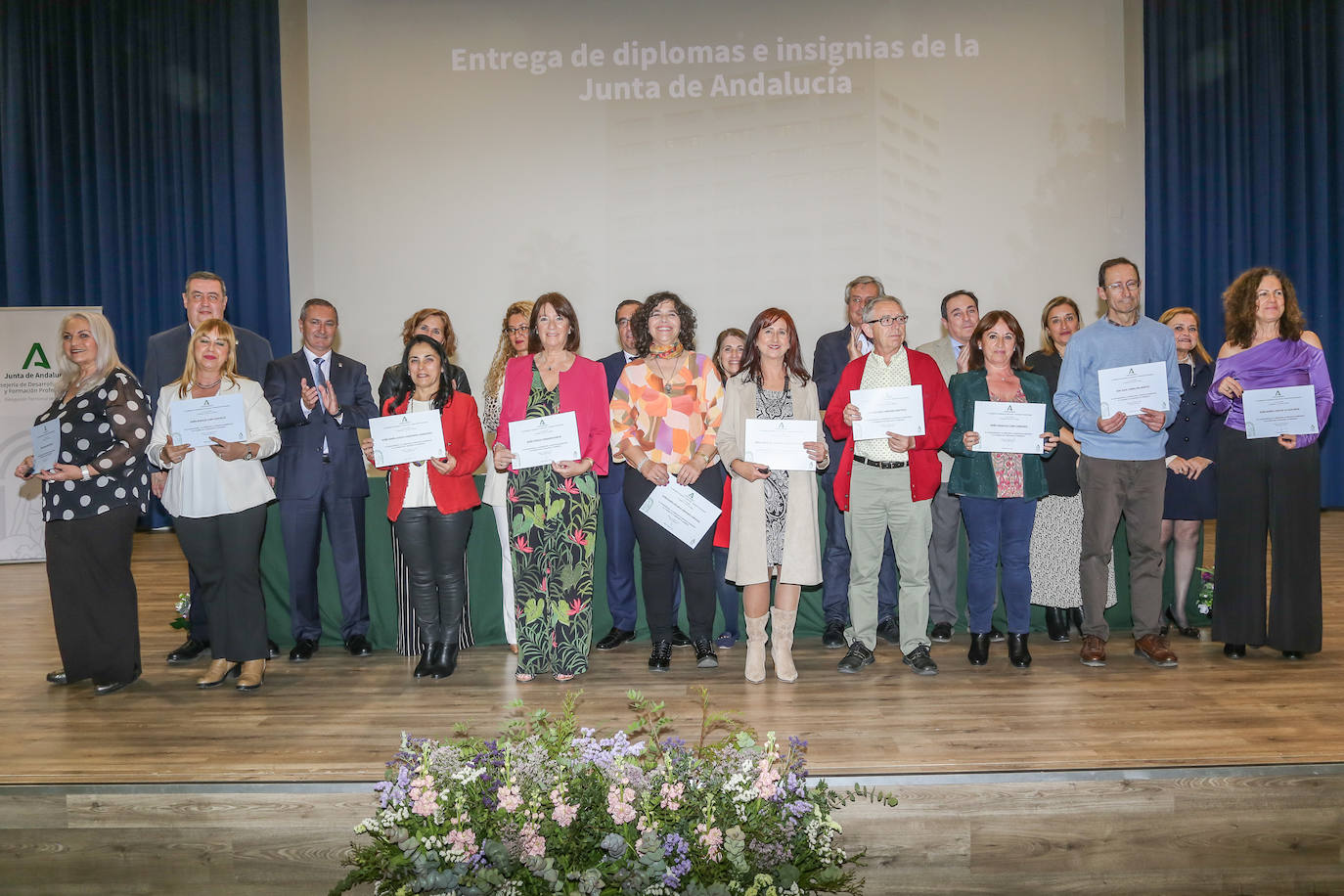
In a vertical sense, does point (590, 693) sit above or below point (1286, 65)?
below

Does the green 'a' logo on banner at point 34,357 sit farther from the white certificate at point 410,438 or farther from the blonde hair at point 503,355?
the white certificate at point 410,438

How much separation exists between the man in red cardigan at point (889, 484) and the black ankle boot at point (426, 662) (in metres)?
1.84

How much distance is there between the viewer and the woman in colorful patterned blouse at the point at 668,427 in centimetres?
396

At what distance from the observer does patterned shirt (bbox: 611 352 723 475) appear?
3980 millimetres

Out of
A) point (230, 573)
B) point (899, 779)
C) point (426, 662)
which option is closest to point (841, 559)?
point (899, 779)

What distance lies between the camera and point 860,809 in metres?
2.81

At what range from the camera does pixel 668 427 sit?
13.1ft

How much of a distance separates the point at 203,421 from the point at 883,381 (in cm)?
289

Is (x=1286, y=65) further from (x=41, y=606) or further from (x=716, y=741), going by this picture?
(x=41, y=606)

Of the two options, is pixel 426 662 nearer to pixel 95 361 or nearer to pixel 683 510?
pixel 683 510

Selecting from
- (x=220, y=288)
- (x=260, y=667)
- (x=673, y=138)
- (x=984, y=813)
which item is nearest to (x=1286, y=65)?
(x=673, y=138)

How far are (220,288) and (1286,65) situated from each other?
8.96 meters

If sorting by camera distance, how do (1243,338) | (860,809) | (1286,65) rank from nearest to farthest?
1. (860,809)
2. (1243,338)
3. (1286,65)

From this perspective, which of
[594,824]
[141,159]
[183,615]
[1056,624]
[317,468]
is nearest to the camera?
[594,824]
